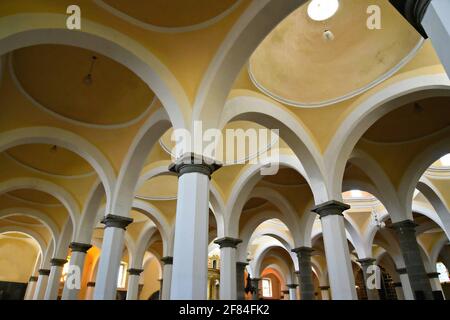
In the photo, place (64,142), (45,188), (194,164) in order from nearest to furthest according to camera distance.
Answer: (194,164) < (64,142) < (45,188)

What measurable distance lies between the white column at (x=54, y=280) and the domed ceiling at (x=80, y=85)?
7.24m

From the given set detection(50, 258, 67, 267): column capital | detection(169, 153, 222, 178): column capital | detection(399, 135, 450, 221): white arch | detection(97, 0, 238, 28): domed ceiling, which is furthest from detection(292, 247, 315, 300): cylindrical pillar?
detection(50, 258, 67, 267): column capital

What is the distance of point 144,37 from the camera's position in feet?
17.4

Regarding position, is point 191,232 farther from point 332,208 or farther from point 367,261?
point 367,261

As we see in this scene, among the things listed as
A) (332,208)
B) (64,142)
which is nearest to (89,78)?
(64,142)

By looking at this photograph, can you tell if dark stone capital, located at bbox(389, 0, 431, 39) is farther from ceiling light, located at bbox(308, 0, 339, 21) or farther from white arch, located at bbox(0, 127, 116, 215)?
white arch, located at bbox(0, 127, 116, 215)

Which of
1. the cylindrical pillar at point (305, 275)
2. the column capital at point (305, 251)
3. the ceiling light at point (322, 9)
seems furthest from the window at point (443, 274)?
the ceiling light at point (322, 9)

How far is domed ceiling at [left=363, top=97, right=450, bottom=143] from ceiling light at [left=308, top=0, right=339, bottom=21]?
3.34m

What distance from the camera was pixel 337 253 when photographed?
7039 mm

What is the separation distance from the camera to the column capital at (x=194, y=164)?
497cm

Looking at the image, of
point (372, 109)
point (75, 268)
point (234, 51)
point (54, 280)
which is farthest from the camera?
point (54, 280)

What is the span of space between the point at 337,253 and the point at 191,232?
4.03 meters
